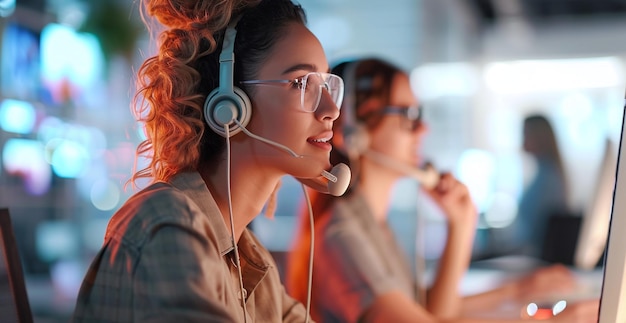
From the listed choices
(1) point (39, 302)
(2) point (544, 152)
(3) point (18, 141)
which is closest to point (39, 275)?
(1) point (39, 302)

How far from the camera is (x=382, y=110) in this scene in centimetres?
205

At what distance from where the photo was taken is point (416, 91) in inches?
260

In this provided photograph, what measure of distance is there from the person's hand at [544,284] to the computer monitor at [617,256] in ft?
3.18

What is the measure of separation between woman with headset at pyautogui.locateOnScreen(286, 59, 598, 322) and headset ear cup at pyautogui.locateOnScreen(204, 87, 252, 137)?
809 millimetres

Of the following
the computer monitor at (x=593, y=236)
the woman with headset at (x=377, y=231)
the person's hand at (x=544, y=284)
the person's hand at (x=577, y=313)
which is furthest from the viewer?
the computer monitor at (x=593, y=236)

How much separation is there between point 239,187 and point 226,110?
142 mm

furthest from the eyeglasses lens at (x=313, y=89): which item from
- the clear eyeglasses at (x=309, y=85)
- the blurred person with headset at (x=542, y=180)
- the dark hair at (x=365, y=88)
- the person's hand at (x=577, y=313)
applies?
the blurred person with headset at (x=542, y=180)

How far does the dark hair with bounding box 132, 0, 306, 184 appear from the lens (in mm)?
1010

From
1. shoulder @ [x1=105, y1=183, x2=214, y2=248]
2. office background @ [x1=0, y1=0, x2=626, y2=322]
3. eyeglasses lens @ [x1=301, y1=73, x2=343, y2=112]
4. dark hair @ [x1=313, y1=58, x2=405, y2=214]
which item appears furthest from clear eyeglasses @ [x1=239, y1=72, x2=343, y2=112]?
office background @ [x1=0, y1=0, x2=626, y2=322]

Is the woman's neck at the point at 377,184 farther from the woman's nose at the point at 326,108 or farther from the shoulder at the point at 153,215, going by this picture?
the shoulder at the point at 153,215

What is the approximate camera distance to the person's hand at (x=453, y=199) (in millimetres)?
2066

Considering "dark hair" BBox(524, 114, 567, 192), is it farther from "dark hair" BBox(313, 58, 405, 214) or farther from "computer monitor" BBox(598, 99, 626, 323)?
"computer monitor" BBox(598, 99, 626, 323)

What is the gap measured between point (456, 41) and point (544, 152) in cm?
346

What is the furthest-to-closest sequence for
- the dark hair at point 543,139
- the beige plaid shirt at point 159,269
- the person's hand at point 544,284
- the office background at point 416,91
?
the office background at point 416,91 → the dark hair at point 543,139 → the person's hand at point 544,284 → the beige plaid shirt at point 159,269
